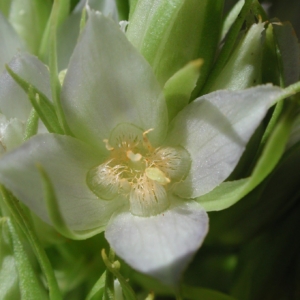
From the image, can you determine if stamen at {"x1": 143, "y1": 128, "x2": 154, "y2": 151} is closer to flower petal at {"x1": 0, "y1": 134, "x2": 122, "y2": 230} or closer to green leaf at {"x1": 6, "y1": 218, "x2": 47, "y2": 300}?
flower petal at {"x1": 0, "y1": 134, "x2": 122, "y2": 230}

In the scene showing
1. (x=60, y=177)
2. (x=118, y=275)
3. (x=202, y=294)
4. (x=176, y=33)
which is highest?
(x=176, y=33)

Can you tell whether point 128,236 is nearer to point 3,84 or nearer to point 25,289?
point 25,289

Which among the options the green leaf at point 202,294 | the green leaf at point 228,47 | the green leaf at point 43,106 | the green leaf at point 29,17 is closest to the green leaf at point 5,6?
the green leaf at point 29,17

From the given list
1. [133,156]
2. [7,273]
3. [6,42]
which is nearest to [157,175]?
[133,156]

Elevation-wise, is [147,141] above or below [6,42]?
below

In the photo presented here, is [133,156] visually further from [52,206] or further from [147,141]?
[52,206]

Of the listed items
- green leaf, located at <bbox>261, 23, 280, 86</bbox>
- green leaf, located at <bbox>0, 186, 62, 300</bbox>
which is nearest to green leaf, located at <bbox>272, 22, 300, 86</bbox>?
green leaf, located at <bbox>261, 23, 280, 86</bbox>
